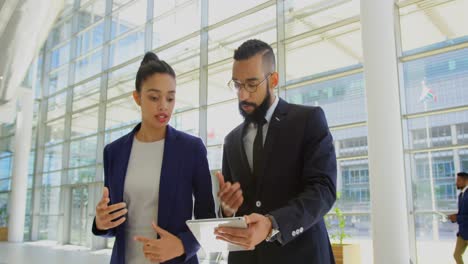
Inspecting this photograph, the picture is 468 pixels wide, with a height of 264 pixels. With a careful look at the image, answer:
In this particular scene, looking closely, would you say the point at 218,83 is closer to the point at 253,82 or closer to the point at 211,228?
the point at 253,82

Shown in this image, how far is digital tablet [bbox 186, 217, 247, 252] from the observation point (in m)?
1.14

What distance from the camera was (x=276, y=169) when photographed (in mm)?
1484

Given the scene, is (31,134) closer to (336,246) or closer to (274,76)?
(336,246)

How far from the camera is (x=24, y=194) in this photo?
17.2m

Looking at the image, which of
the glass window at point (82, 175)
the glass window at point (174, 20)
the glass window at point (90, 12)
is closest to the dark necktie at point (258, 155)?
the glass window at point (174, 20)

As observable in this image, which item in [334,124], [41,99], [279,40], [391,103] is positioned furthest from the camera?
[41,99]

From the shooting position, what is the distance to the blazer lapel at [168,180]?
5.00 feet

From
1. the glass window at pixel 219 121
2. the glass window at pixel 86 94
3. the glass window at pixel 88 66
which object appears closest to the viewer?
the glass window at pixel 219 121

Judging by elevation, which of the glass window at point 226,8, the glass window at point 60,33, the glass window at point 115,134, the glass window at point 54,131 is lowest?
the glass window at point 115,134

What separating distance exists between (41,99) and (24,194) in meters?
4.35

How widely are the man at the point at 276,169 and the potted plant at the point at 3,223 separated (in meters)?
18.6

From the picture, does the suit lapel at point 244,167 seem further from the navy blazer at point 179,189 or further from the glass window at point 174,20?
the glass window at point 174,20

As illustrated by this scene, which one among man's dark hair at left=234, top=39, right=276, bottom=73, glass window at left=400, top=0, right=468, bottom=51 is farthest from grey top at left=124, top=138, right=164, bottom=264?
glass window at left=400, top=0, right=468, bottom=51

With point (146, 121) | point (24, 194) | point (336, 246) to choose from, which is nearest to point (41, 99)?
point (24, 194)
